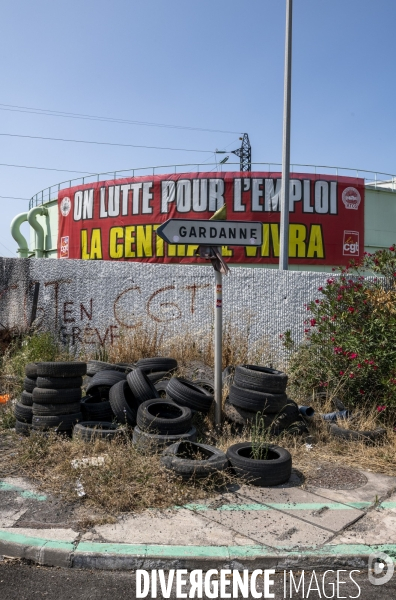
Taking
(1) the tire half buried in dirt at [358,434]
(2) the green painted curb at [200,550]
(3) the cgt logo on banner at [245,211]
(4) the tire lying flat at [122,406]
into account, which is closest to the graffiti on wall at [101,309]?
(4) the tire lying flat at [122,406]

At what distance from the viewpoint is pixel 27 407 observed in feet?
21.4

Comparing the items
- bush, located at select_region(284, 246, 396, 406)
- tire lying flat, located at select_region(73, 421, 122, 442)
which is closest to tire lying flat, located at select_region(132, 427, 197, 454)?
tire lying flat, located at select_region(73, 421, 122, 442)

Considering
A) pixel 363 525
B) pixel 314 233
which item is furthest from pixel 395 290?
pixel 314 233

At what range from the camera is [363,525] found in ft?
14.3

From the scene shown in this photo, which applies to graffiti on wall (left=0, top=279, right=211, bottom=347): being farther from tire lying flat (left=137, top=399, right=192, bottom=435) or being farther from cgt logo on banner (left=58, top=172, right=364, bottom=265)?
cgt logo on banner (left=58, top=172, right=364, bottom=265)

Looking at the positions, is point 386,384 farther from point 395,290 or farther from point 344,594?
point 344,594

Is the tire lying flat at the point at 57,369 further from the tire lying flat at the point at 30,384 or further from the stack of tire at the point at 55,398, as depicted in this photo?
the tire lying flat at the point at 30,384

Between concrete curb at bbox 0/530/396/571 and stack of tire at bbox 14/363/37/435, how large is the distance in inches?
103

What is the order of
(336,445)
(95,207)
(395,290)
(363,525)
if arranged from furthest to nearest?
(95,207)
(395,290)
(336,445)
(363,525)

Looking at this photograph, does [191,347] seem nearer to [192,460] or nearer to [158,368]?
[158,368]

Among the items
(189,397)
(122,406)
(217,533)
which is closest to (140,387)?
(122,406)

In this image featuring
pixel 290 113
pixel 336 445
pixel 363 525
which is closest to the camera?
pixel 363 525

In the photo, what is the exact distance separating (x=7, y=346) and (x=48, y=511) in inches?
237

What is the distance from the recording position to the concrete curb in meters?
3.79
